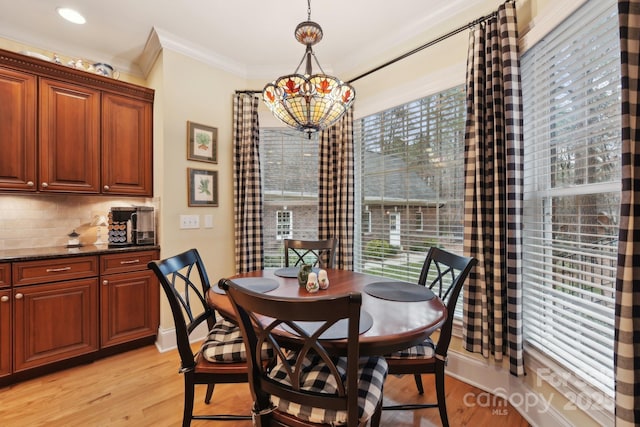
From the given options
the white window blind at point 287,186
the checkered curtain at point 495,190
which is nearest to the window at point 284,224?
the white window blind at point 287,186

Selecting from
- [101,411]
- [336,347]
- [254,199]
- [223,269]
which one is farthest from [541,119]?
[101,411]

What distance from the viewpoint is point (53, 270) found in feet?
7.14

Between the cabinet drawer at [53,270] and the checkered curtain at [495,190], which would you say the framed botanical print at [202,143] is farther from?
the checkered curtain at [495,190]

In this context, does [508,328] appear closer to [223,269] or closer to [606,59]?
[606,59]

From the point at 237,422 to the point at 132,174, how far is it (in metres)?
2.28

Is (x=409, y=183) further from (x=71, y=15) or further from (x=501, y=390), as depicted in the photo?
(x=71, y=15)

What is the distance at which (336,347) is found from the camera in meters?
1.03

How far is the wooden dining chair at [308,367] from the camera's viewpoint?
909 mm

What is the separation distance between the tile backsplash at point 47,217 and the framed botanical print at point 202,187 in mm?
402

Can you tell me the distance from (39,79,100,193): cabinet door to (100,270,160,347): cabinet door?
0.84 meters

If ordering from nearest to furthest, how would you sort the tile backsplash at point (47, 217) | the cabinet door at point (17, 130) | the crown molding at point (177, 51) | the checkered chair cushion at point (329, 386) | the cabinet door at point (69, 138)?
the checkered chair cushion at point (329, 386), the cabinet door at point (17, 130), the cabinet door at point (69, 138), the tile backsplash at point (47, 217), the crown molding at point (177, 51)

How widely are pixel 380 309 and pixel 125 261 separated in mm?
2280

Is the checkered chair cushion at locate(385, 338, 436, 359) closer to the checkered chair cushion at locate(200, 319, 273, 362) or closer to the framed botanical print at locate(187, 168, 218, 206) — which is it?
the checkered chair cushion at locate(200, 319, 273, 362)

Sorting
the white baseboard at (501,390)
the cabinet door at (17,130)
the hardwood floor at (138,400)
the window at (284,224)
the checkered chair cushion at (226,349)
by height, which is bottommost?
the hardwood floor at (138,400)
